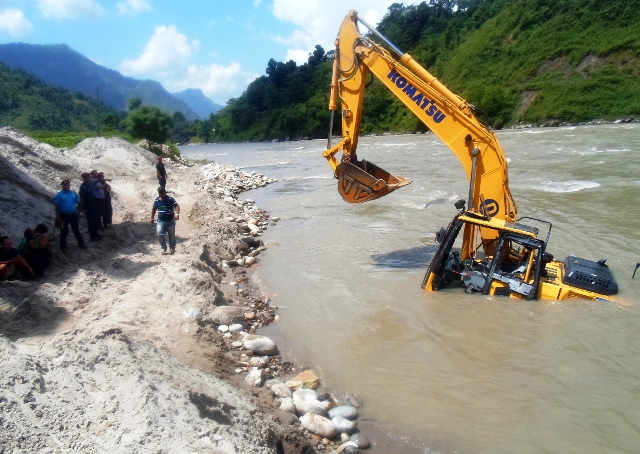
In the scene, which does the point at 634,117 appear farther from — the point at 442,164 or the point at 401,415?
the point at 401,415

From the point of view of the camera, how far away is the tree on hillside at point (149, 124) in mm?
29719

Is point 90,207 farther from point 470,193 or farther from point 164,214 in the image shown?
point 470,193

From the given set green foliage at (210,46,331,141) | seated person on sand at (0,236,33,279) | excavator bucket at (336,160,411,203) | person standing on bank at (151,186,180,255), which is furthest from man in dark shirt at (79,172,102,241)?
green foliage at (210,46,331,141)

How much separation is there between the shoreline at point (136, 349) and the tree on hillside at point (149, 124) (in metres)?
19.3

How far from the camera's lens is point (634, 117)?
136ft

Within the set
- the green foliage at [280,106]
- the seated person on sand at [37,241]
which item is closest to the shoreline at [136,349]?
the seated person on sand at [37,241]

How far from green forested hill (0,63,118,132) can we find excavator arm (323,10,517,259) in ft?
173

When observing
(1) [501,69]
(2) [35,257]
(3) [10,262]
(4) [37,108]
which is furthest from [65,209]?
(4) [37,108]

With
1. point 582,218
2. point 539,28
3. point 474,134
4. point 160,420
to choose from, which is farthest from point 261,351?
point 539,28

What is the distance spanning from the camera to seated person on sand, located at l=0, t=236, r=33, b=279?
6.40m

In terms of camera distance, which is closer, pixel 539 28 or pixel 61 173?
pixel 61 173

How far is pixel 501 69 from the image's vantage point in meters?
63.8

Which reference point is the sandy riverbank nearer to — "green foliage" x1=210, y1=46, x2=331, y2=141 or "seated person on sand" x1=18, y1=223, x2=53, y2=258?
"seated person on sand" x1=18, y1=223, x2=53, y2=258

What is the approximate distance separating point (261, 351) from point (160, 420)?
8.48 ft
